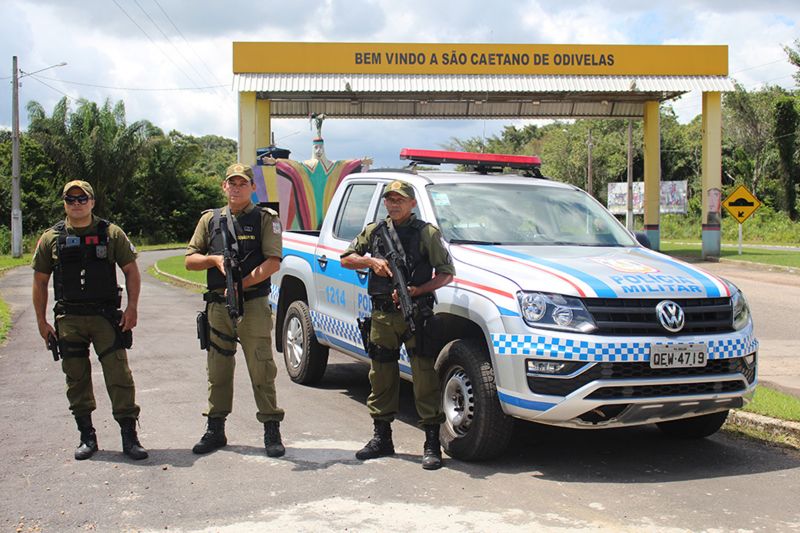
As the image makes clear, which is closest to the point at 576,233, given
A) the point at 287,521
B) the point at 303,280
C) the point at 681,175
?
the point at 303,280

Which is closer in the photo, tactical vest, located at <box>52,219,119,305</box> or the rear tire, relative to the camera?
tactical vest, located at <box>52,219,119,305</box>

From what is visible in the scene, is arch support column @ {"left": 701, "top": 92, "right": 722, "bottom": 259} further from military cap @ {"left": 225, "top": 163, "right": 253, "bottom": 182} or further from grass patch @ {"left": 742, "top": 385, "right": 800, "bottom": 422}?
military cap @ {"left": 225, "top": 163, "right": 253, "bottom": 182}

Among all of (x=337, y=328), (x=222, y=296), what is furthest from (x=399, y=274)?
(x=337, y=328)

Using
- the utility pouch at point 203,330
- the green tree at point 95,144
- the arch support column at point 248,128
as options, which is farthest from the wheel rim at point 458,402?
the green tree at point 95,144

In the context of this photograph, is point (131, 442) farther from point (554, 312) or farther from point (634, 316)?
point (634, 316)

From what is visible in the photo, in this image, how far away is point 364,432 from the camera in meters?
6.47

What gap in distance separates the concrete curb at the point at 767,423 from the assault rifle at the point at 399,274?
2.73 meters

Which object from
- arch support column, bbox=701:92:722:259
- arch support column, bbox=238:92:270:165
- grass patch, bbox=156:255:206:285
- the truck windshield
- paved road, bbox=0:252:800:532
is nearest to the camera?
paved road, bbox=0:252:800:532

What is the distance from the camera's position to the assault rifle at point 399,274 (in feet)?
17.8

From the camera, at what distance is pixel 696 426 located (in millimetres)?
6160

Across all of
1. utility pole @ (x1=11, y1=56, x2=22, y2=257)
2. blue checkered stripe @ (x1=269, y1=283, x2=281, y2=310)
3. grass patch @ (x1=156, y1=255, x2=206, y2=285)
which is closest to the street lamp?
utility pole @ (x1=11, y1=56, x2=22, y2=257)

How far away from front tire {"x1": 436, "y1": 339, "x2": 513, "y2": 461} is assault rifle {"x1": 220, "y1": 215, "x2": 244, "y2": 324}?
137 centimetres

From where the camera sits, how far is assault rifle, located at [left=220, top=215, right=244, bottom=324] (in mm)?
5617

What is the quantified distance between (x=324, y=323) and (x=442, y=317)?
2.04m
